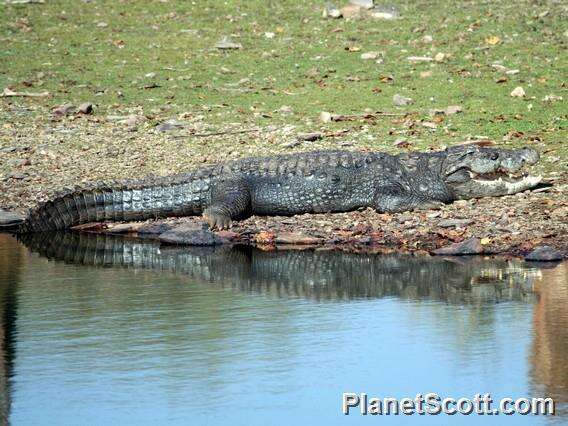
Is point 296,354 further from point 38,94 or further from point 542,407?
point 38,94

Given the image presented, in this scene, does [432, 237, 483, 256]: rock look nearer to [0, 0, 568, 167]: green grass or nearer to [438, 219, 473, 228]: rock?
[438, 219, 473, 228]: rock

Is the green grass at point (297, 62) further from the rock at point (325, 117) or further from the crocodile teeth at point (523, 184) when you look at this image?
the crocodile teeth at point (523, 184)

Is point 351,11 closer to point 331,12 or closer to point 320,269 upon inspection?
point 331,12

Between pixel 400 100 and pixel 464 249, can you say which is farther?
pixel 400 100

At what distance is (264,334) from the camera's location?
27.5 feet

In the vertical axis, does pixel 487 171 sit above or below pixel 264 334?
above

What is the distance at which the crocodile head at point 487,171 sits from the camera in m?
12.6

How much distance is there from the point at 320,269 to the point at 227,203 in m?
2.18

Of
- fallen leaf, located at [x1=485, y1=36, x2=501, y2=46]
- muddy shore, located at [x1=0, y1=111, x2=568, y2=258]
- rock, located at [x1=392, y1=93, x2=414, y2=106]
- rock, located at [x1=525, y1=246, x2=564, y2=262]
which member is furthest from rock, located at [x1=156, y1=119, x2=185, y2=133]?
rock, located at [x1=525, y1=246, x2=564, y2=262]

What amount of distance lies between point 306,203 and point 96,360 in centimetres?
523

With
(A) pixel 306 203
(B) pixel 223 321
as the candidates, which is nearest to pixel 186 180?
(A) pixel 306 203

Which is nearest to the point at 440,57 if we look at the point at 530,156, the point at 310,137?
the point at 310,137

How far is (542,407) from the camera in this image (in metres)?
6.84

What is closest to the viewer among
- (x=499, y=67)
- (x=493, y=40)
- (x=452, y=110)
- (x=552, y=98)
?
(x=452, y=110)
